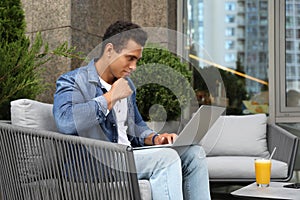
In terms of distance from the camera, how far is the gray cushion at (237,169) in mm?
2875

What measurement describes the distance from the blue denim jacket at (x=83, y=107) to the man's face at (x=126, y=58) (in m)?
0.11

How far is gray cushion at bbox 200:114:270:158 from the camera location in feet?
11.1

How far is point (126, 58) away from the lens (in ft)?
6.05

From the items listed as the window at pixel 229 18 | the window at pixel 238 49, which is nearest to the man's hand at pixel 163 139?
the window at pixel 238 49

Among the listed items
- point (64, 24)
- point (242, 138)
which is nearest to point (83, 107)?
point (64, 24)

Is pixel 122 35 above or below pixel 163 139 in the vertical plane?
above

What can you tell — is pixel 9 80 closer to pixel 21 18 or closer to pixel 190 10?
pixel 21 18

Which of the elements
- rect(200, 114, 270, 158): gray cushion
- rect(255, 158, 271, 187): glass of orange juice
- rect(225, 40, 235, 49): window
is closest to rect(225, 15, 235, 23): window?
rect(225, 40, 235, 49): window

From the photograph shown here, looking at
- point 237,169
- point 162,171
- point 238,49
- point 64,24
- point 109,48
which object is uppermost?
point 64,24

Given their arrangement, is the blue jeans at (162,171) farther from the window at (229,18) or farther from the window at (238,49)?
the window at (229,18)

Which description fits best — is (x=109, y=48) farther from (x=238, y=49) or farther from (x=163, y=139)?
(x=238, y=49)

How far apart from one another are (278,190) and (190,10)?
277cm

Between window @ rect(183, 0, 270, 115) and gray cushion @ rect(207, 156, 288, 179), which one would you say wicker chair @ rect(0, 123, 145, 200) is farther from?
window @ rect(183, 0, 270, 115)

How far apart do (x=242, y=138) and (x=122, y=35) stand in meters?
1.84
